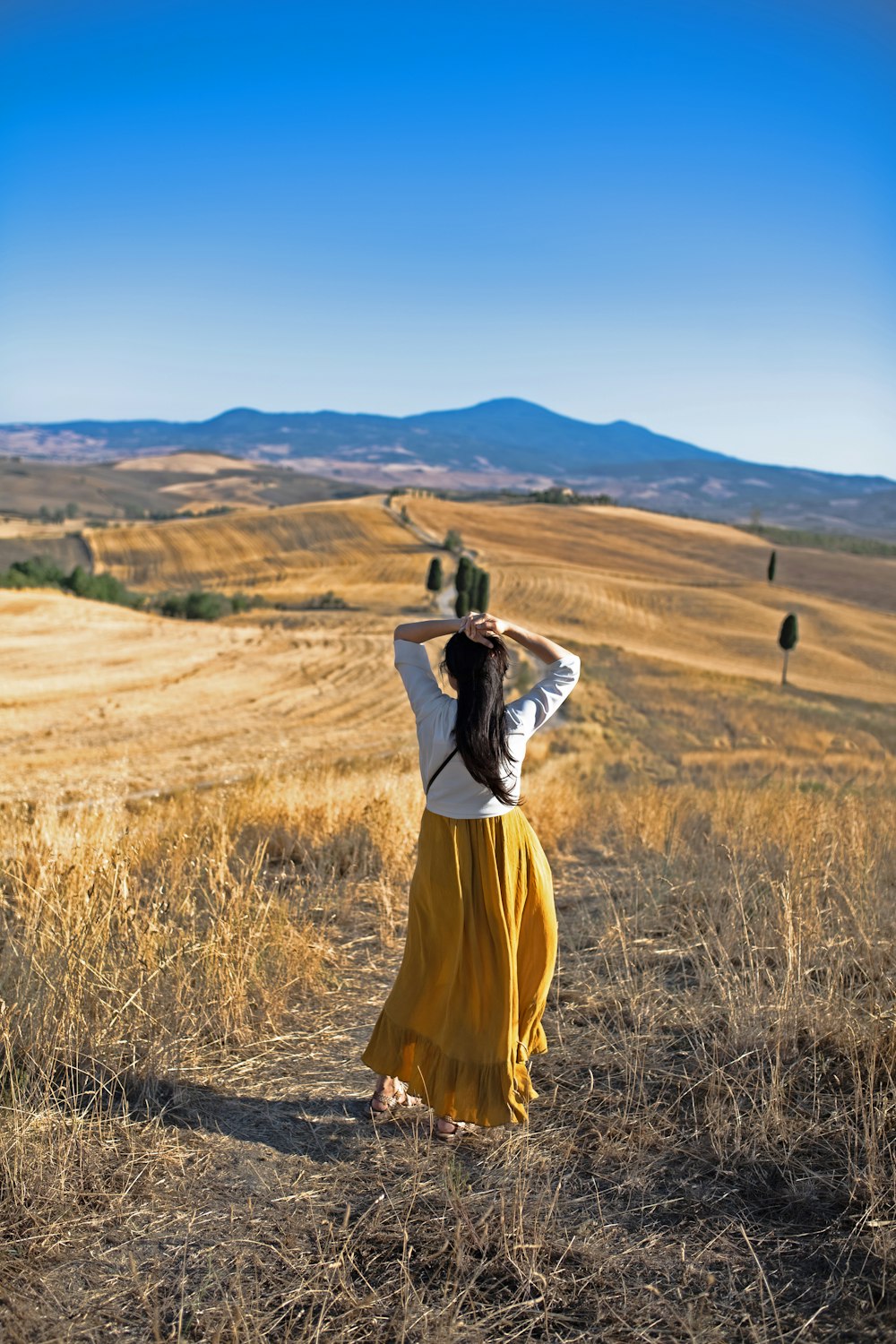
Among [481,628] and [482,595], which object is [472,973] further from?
[482,595]

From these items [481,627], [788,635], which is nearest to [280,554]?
[788,635]

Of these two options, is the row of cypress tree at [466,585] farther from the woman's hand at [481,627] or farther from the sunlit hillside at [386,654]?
the woman's hand at [481,627]

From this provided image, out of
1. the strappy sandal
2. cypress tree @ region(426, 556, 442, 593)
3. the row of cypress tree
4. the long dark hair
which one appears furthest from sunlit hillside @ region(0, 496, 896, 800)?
the long dark hair

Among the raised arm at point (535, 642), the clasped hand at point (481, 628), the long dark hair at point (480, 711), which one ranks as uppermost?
the clasped hand at point (481, 628)

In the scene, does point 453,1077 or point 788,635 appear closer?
point 453,1077

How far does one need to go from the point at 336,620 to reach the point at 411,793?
3737 cm

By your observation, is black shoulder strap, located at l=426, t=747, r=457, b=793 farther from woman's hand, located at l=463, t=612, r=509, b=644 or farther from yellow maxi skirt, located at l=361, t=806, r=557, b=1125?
woman's hand, located at l=463, t=612, r=509, b=644

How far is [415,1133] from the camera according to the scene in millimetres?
3502

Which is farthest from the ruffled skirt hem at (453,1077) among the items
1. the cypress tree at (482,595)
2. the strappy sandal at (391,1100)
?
the cypress tree at (482,595)

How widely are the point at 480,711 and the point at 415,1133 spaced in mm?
1550

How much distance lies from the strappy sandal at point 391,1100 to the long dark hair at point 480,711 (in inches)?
52.5

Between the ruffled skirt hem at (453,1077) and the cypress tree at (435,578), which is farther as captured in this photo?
the cypress tree at (435,578)

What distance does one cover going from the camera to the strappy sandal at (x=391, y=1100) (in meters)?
3.88

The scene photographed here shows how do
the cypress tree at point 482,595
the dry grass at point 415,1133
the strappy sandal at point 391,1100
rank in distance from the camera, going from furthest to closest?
the cypress tree at point 482,595 → the strappy sandal at point 391,1100 → the dry grass at point 415,1133
